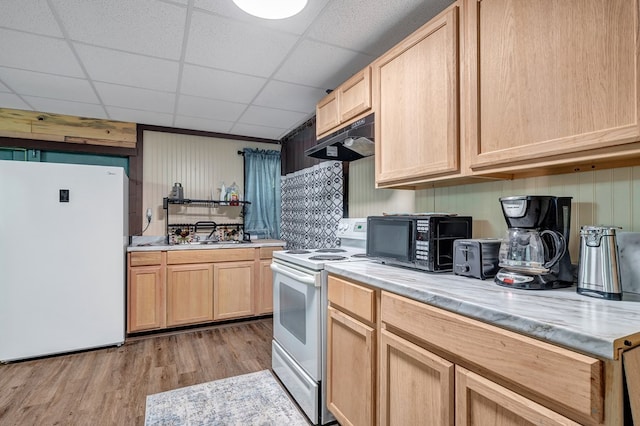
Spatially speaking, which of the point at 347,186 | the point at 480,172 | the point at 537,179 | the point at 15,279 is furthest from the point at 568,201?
the point at 15,279


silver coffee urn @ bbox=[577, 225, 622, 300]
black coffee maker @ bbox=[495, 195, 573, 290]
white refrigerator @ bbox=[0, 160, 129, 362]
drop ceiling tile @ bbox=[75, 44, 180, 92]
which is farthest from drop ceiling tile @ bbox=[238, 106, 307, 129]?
silver coffee urn @ bbox=[577, 225, 622, 300]

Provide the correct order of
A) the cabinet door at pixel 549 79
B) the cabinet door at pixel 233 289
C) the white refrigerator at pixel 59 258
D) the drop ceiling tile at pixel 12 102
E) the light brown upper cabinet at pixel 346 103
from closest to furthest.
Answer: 1. the cabinet door at pixel 549 79
2. the light brown upper cabinet at pixel 346 103
3. the white refrigerator at pixel 59 258
4. the drop ceiling tile at pixel 12 102
5. the cabinet door at pixel 233 289

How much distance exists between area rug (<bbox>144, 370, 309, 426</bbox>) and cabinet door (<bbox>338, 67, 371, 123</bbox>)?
188 cm

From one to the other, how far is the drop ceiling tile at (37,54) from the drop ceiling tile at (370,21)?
1586 mm

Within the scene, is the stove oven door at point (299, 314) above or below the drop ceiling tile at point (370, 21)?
below

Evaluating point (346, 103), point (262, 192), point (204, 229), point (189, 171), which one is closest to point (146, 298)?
point (204, 229)

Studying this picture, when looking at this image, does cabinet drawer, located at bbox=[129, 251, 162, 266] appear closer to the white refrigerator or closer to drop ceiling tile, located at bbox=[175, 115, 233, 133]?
the white refrigerator

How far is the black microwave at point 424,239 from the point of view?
1.48 meters

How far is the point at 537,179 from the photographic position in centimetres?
142

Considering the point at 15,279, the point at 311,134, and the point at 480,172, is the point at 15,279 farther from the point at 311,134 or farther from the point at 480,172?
the point at 480,172

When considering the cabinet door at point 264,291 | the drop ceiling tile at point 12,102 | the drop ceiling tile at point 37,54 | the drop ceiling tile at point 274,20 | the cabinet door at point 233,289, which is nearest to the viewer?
the drop ceiling tile at point 274,20

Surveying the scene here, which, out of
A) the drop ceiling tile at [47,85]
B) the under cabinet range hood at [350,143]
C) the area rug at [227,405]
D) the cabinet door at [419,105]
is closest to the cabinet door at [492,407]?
the cabinet door at [419,105]

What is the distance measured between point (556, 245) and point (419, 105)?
0.88 metres

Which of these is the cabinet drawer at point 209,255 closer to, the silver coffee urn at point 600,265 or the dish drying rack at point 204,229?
the dish drying rack at point 204,229
